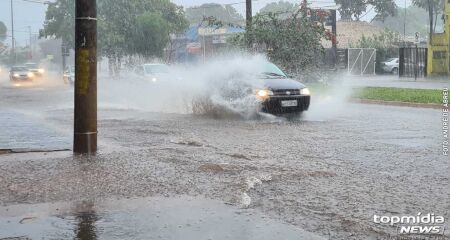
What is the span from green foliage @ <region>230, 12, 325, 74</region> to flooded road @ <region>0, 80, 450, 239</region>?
12511mm

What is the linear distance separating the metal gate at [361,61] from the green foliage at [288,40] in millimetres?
19935

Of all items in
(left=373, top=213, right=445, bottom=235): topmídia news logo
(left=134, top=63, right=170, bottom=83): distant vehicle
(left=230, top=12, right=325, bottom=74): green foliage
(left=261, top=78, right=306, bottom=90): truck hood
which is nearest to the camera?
(left=373, top=213, right=445, bottom=235): topmídia news logo

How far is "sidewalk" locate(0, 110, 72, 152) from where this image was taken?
9.49 metres

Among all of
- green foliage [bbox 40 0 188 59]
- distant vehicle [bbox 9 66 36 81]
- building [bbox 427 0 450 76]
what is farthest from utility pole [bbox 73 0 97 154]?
distant vehicle [bbox 9 66 36 81]

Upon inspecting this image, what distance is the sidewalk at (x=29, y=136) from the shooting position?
9.49 meters

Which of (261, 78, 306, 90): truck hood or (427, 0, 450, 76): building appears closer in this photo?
(261, 78, 306, 90): truck hood

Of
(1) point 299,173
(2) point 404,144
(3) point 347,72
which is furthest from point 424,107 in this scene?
(3) point 347,72

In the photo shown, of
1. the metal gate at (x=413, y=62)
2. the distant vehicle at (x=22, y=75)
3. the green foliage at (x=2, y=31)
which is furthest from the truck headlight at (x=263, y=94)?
the green foliage at (x=2, y=31)

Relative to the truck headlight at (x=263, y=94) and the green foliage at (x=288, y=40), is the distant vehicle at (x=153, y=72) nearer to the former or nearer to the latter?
the green foliage at (x=288, y=40)

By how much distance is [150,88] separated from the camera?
85.7ft

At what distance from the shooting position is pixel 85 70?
841 centimetres

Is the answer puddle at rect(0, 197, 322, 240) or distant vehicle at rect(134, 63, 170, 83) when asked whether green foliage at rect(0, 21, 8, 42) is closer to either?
distant vehicle at rect(134, 63, 170, 83)

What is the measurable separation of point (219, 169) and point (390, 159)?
259 cm

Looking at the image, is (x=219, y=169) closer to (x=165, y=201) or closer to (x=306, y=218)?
(x=165, y=201)
